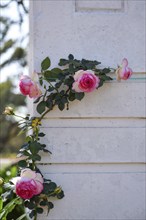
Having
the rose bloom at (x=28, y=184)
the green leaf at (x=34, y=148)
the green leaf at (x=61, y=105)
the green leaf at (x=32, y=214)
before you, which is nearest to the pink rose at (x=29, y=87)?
the green leaf at (x=61, y=105)

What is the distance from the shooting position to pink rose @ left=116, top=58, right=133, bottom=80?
7.14 feet

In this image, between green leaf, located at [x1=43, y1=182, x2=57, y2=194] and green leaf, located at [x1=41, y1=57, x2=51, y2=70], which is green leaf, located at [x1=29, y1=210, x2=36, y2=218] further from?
green leaf, located at [x1=41, y1=57, x2=51, y2=70]

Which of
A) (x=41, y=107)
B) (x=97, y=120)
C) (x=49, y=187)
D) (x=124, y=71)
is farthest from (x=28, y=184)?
(x=124, y=71)

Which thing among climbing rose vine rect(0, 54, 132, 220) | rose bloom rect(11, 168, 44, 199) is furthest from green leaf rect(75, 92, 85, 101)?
rose bloom rect(11, 168, 44, 199)

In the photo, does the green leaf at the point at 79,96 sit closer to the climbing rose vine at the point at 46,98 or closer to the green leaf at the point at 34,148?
the climbing rose vine at the point at 46,98

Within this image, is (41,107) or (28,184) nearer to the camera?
(28,184)

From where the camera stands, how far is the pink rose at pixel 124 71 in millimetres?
2176

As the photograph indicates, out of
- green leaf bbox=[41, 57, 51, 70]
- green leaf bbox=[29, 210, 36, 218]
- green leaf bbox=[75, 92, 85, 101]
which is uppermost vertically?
green leaf bbox=[41, 57, 51, 70]

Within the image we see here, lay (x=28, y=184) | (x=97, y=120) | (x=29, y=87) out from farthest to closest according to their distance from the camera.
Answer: (x=97, y=120) < (x=29, y=87) < (x=28, y=184)

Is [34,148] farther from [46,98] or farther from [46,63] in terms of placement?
[46,63]

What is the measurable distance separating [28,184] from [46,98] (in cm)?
45

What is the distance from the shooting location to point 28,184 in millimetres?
2059

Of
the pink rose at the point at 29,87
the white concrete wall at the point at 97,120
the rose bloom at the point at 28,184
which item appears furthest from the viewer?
Answer: the white concrete wall at the point at 97,120

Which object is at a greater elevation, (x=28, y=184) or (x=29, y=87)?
(x=29, y=87)
